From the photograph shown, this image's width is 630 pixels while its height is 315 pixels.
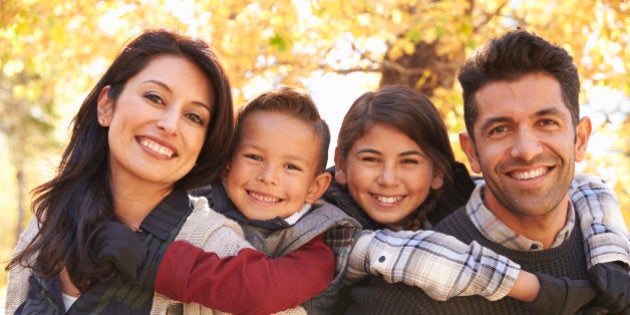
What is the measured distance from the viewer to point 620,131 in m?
5.64

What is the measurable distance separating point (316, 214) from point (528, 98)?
101cm

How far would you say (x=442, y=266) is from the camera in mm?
2508

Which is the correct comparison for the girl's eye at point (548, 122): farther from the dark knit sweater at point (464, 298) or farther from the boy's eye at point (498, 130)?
the dark knit sweater at point (464, 298)

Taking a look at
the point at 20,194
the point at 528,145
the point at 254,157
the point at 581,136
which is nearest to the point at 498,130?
the point at 528,145

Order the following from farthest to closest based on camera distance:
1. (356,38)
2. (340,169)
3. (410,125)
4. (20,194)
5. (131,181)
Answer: (20,194) → (356,38) → (340,169) → (410,125) → (131,181)

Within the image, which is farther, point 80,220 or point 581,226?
point 581,226

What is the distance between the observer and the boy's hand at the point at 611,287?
252 cm

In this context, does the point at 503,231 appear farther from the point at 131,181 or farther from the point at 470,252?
the point at 131,181

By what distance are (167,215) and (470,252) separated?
3.83 ft

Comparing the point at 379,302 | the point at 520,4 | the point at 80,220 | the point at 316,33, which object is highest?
the point at 520,4

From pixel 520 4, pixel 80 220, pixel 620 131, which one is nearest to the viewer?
pixel 80 220

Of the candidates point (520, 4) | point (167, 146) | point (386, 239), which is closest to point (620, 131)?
point (520, 4)

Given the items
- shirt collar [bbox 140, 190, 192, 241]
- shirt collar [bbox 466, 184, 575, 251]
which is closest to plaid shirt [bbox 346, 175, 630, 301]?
shirt collar [bbox 466, 184, 575, 251]

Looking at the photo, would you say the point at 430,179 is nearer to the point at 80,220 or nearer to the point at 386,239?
the point at 386,239
